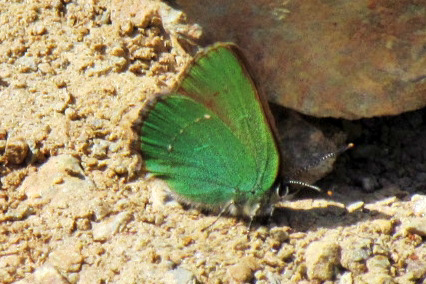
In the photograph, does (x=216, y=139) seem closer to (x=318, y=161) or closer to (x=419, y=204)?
(x=318, y=161)

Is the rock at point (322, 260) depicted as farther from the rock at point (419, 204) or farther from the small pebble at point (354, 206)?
the rock at point (419, 204)

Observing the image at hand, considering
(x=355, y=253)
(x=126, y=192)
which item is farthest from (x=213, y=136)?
(x=355, y=253)

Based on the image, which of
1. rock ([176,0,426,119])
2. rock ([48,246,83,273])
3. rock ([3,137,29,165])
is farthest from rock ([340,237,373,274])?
rock ([3,137,29,165])

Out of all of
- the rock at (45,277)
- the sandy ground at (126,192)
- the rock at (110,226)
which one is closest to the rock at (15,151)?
the sandy ground at (126,192)

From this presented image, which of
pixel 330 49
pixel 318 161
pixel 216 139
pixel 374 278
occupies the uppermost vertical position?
pixel 330 49

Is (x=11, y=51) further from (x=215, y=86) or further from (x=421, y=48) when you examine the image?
(x=421, y=48)

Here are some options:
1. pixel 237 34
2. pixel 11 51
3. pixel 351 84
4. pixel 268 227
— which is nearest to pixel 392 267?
pixel 268 227

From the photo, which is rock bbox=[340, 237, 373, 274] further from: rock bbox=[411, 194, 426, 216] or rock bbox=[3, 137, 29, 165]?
rock bbox=[3, 137, 29, 165]
